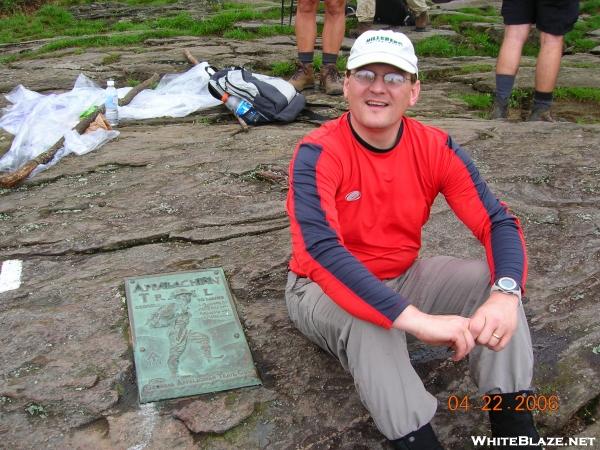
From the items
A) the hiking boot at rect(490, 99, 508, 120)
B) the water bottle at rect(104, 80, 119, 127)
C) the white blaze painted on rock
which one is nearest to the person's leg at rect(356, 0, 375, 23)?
the hiking boot at rect(490, 99, 508, 120)

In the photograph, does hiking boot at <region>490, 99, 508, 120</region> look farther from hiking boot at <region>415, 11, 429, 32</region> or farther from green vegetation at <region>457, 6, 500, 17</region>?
green vegetation at <region>457, 6, 500, 17</region>

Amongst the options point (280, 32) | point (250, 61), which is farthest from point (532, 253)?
point (280, 32)

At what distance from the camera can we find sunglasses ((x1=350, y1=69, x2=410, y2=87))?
2376 mm

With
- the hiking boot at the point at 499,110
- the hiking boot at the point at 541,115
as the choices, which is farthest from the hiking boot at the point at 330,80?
the hiking boot at the point at 541,115

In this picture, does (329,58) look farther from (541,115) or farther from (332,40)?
(541,115)

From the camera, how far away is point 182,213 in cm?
382

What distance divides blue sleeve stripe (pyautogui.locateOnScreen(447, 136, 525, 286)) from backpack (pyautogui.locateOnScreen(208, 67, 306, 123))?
10.1ft

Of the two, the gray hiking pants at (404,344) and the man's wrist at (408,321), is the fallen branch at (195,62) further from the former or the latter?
the man's wrist at (408,321)

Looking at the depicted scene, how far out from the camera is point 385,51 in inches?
91.4

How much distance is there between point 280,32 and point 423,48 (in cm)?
222

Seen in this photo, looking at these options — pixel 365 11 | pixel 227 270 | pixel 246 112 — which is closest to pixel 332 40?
pixel 246 112

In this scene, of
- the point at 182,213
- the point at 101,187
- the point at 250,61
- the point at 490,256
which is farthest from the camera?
the point at 250,61

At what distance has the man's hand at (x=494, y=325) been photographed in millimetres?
2064

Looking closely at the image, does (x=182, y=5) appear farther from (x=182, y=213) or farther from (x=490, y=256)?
(x=490, y=256)
